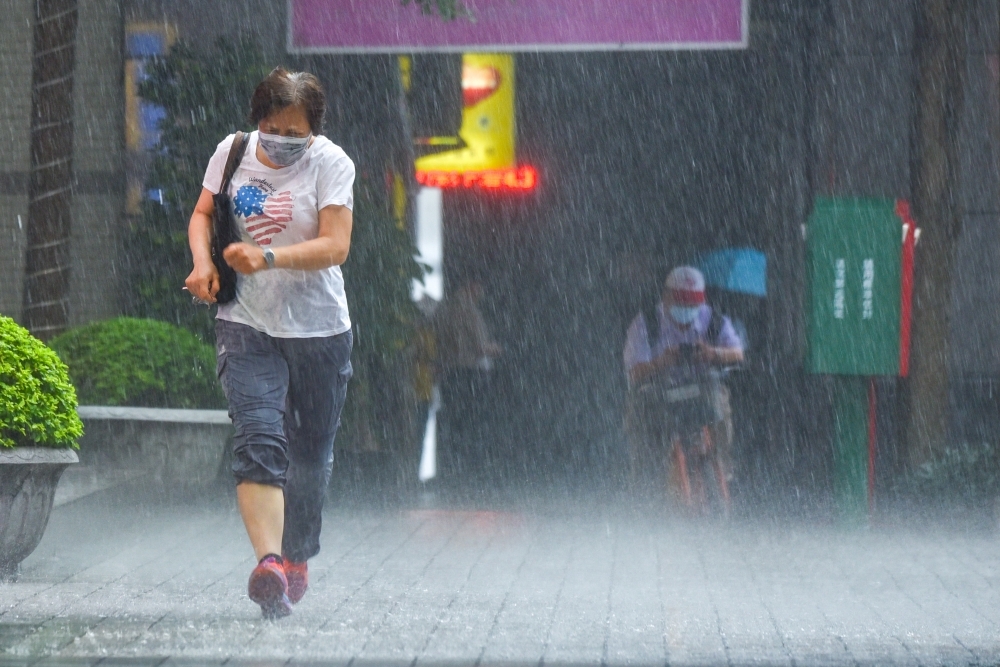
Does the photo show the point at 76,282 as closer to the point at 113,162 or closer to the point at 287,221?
the point at 113,162

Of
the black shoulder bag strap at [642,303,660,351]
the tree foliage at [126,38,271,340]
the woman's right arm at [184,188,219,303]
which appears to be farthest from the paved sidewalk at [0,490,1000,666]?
the tree foliage at [126,38,271,340]

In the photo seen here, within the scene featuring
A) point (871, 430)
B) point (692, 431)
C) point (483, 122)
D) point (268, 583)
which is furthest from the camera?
point (483, 122)

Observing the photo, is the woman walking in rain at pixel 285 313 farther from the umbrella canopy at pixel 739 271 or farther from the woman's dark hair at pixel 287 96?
the umbrella canopy at pixel 739 271

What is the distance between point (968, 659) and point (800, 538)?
11.3ft

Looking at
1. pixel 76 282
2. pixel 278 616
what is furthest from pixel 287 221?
pixel 76 282

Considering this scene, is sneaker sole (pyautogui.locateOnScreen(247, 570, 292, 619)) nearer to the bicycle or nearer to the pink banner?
the bicycle

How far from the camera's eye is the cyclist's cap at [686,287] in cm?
937

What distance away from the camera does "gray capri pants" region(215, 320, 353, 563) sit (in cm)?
501

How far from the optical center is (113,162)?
11758 millimetres

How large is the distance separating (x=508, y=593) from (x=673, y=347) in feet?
11.9

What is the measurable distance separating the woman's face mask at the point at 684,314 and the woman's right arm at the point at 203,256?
4.61 m

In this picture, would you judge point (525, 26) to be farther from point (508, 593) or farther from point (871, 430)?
point (508, 593)

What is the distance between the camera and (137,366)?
895cm

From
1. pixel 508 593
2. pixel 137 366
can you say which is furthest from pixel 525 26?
pixel 508 593
